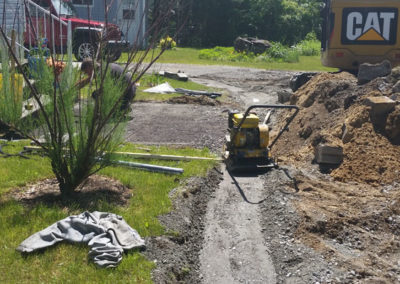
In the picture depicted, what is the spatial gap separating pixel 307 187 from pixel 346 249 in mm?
2036

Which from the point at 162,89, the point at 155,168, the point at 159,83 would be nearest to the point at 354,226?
the point at 155,168

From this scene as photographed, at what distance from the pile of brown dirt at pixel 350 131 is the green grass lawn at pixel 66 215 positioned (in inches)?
90.1

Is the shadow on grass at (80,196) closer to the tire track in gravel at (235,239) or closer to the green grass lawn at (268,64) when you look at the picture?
the tire track in gravel at (235,239)

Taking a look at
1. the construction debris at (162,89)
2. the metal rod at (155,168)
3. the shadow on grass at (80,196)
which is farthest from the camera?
the construction debris at (162,89)

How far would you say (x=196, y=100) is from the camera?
1611 cm

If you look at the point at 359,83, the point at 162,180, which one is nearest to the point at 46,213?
the point at 162,180

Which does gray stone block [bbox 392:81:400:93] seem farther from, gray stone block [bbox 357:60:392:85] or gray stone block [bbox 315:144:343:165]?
gray stone block [bbox 315:144:343:165]

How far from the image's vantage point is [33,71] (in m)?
7.30

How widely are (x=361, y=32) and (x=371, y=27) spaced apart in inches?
12.5

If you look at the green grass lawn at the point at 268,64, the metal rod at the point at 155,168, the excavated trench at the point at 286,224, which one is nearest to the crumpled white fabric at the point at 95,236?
the excavated trench at the point at 286,224

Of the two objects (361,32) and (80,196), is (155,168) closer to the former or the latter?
(80,196)

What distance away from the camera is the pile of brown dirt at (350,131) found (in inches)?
350

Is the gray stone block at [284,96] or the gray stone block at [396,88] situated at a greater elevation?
the gray stone block at [396,88]

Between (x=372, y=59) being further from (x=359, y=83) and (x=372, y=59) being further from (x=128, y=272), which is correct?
(x=128, y=272)
